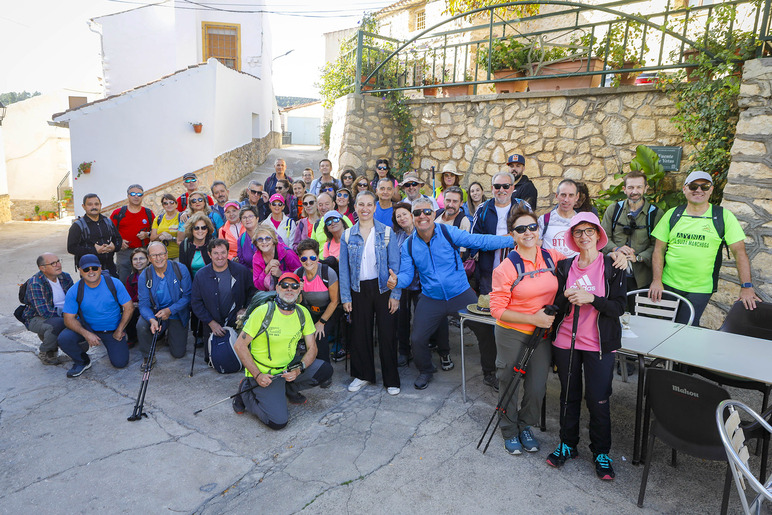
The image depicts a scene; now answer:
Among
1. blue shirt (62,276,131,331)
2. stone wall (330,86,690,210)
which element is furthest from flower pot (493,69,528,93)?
blue shirt (62,276,131,331)

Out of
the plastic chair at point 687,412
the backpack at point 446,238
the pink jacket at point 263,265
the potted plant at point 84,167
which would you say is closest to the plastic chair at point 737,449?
the plastic chair at point 687,412

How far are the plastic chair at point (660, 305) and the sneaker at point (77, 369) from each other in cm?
532

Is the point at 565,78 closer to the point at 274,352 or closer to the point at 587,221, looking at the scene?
the point at 587,221

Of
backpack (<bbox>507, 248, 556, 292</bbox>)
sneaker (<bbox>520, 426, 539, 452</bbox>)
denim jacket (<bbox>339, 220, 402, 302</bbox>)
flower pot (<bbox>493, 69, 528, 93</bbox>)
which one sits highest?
flower pot (<bbox>493, 69, 528, 93</bbox>)

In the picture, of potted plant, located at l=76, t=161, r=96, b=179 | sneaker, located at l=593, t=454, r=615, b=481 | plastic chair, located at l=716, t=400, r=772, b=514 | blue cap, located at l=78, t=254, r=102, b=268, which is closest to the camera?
plastic chair, located at l=716, t=400, r=772, b=514

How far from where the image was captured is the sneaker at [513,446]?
3490mm

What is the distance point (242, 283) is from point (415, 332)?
2.03m

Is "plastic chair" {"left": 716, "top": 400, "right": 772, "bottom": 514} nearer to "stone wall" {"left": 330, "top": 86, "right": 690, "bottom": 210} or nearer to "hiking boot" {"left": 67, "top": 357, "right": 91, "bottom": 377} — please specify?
"stone wall" {"left": 330, "top": 86, "right": 690, "bottom": 210}

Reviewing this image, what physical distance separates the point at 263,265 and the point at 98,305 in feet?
5.92

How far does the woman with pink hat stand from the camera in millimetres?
3078

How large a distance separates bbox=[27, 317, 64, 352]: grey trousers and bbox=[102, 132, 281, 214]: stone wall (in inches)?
251

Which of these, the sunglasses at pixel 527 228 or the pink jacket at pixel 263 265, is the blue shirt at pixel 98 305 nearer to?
the pink jacket at pixel 263 265

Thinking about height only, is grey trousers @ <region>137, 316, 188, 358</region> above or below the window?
below

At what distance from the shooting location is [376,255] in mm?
4445
